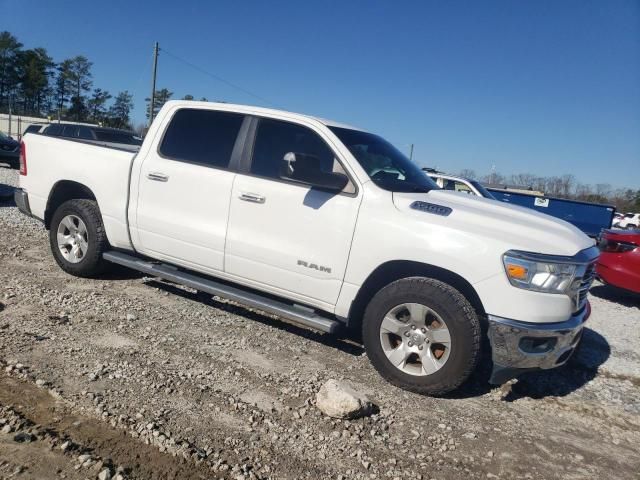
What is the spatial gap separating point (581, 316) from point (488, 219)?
1.05m

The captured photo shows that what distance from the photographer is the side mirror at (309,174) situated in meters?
4.02

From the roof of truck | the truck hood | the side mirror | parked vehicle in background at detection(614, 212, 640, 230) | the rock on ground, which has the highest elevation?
the roof of truck

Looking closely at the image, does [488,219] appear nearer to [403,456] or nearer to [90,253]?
[403,456]

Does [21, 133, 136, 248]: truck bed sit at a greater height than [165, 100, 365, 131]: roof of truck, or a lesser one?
lesser

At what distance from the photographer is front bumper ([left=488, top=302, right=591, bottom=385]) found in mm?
3475

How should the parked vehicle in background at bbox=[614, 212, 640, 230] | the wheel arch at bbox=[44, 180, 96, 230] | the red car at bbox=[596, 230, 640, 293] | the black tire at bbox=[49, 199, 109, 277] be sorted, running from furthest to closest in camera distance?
the parked vehicle in background at bbox=[614, 212, 640, 230] → the red car at bbox=[596, 230, 640, 293] → the wheel arch at bbox=[44, 180, 96, 230] → the black tire at bbox=[49, 199, 109, 277]

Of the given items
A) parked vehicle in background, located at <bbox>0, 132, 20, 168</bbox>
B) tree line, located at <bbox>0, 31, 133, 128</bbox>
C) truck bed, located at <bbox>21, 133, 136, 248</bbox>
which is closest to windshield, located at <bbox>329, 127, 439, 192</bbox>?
truck bed, located at <bbox>21, 133, 136, 248</bbox>

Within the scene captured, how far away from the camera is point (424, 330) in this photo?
12.3 feet

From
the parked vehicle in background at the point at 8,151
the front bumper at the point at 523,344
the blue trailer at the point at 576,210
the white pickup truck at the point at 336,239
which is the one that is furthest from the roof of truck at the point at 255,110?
the parked vehicle in background at the point at 8,151

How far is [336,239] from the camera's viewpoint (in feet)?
13.2

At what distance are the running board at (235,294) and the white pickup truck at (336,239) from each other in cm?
2

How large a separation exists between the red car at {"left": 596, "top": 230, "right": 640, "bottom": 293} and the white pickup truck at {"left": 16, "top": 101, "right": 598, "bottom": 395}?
3.71 meters

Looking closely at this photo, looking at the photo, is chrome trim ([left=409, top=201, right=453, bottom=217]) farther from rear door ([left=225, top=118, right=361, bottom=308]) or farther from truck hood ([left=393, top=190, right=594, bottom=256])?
rear door ([left=225, top=118, right=361, bottom=308])

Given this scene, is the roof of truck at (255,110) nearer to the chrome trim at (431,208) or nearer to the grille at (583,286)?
the chrome trim at (431,208)
